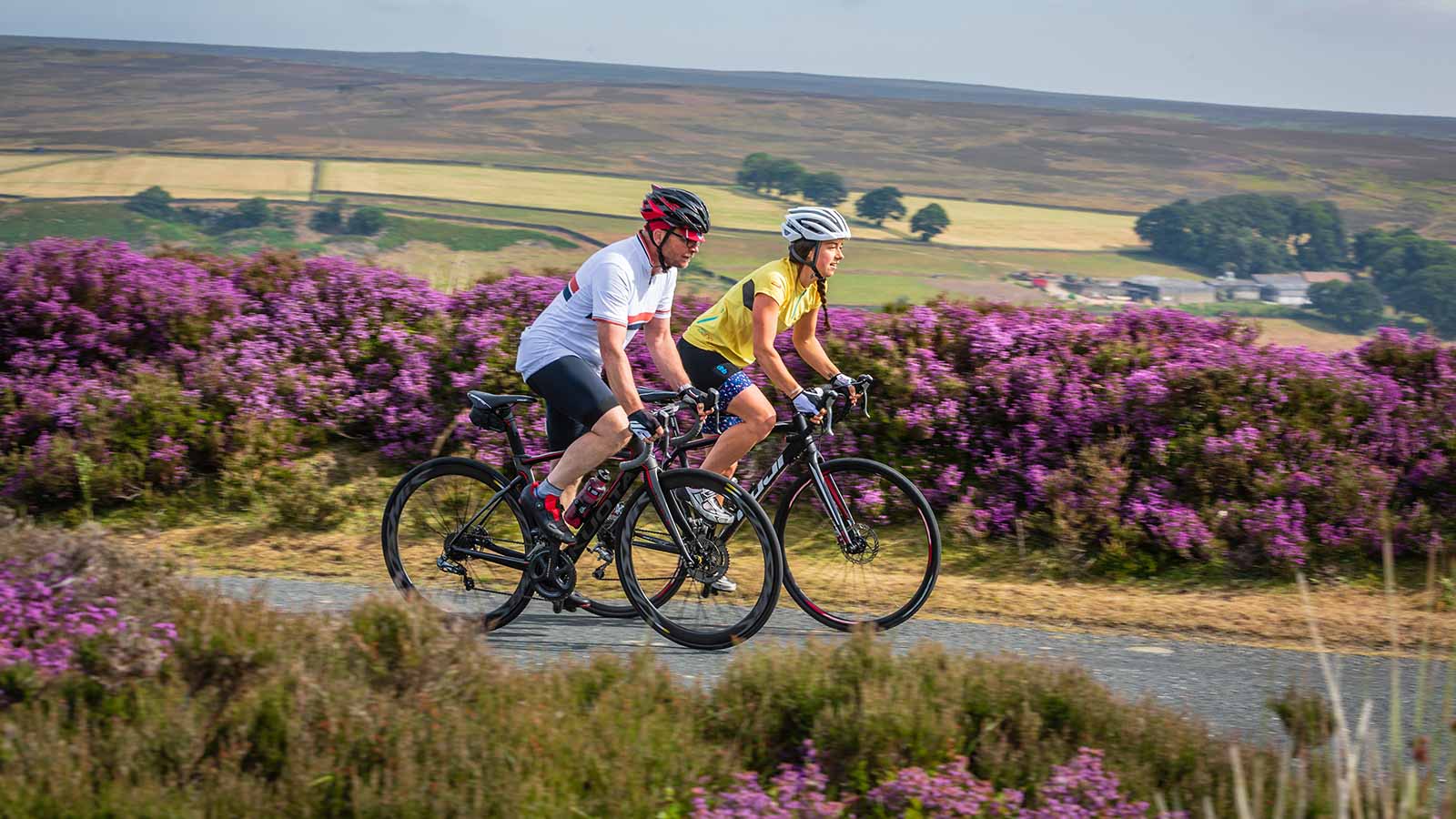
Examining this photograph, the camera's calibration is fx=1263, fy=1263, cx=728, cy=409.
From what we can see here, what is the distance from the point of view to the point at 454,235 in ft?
146

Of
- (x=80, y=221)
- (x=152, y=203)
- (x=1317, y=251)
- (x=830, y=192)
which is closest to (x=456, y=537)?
(x=1317, y=251)

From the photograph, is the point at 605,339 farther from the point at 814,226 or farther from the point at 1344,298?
the point at 1344,298

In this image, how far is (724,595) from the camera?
6.05 m

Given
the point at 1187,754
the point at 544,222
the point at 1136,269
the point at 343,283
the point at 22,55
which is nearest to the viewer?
the point at 1187,754

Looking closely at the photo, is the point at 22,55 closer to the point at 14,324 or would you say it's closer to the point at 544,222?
the point at 544,222

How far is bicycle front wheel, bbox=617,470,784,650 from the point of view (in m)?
5.82

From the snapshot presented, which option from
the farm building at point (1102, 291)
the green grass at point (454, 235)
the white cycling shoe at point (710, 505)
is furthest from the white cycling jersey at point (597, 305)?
the green grass at point (454, 235)

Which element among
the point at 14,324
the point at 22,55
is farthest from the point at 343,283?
the point at 22,55

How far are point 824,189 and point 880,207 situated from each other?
5045mm

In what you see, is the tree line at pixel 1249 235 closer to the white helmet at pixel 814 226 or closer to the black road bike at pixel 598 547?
the white helmet at pixel 814 226

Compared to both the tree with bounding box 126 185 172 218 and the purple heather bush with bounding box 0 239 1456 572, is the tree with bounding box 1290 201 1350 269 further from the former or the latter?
the tree with bounding box 126 185 172 218

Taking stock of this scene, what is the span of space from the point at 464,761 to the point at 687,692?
107 centimetres

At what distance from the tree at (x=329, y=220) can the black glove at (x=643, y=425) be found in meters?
39.9

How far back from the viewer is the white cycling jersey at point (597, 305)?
562cm
